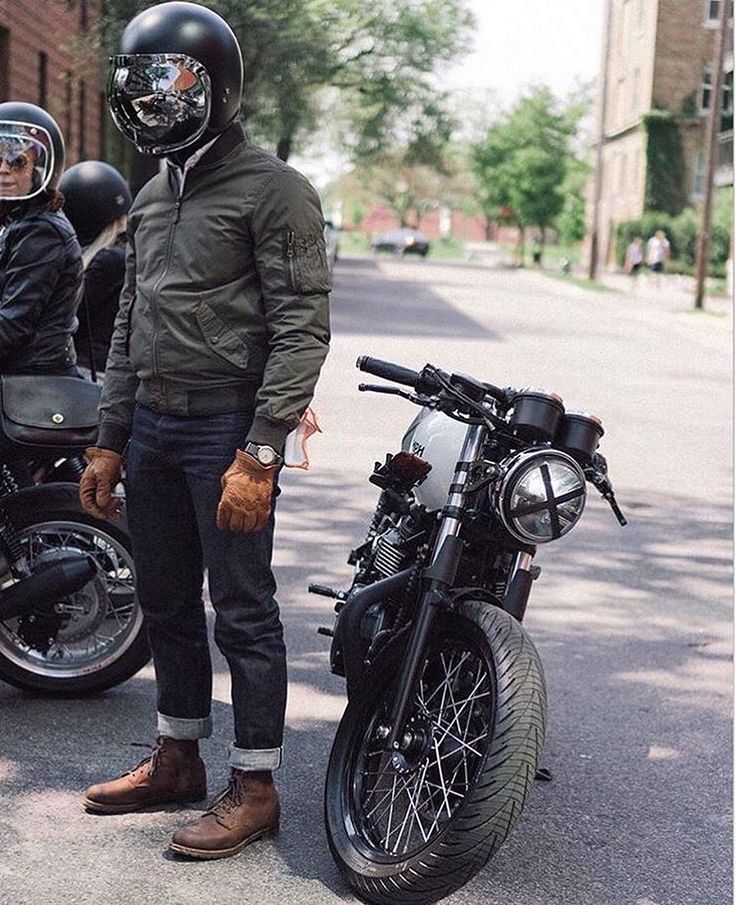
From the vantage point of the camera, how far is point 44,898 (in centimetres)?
347

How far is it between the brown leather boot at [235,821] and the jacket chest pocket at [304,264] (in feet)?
4.02

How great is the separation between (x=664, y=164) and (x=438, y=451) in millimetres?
57542

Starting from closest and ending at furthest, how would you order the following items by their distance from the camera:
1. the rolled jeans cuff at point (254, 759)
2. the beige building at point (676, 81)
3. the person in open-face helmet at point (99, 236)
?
1. the rolled jeans cuff at point (254, 759)
2. the person in open-face helmet at point (99, 236)
3. the beige building at point (676, 81)

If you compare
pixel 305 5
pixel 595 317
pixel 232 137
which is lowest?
pixel 595 317

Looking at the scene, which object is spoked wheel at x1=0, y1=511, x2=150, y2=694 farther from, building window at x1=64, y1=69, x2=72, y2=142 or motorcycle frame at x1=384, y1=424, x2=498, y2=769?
building window at x1=64, y1=69, x2=72, y2=142

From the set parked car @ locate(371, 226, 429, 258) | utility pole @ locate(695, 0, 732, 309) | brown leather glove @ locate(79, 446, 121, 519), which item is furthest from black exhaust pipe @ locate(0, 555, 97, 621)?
parked car @ locate(371, 226, 429, 258)

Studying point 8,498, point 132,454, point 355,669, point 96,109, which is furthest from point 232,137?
point 96,109

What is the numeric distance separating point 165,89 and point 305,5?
17817 millimetres

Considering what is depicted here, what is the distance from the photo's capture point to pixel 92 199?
6.09 metres

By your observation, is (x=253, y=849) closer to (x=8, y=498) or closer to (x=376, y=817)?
(x=376, y=817)

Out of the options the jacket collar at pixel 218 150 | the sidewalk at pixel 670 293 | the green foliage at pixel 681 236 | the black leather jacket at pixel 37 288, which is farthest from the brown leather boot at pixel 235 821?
the green foliage at pixel 681 236

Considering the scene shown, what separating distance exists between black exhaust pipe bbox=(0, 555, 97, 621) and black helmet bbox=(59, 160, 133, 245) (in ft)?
5.79

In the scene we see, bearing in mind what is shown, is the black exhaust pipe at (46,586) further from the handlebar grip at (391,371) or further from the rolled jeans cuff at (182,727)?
the handlebar grip at (391,371)

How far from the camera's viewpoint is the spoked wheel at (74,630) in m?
4.95
